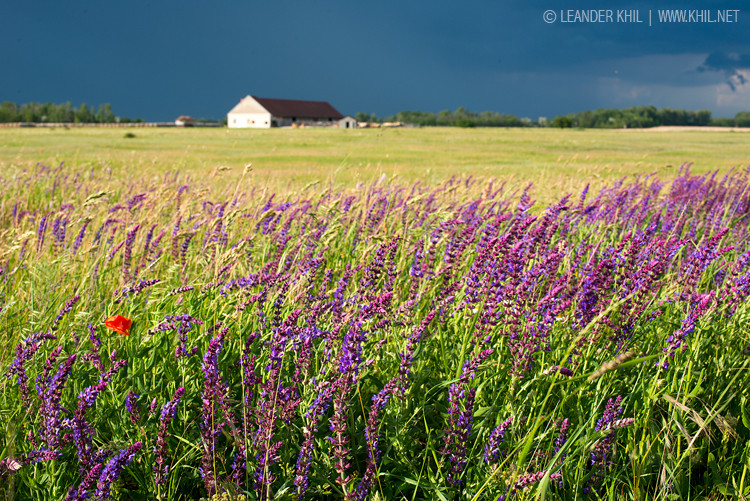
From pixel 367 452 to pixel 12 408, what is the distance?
1.45m

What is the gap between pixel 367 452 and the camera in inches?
84.0

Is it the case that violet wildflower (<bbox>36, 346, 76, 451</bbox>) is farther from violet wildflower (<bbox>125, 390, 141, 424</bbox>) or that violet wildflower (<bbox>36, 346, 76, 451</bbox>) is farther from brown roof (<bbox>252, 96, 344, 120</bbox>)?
brown roof (<bbox>252, 96, 344, 120</bbox>)

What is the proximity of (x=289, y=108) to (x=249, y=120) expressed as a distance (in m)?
13.0

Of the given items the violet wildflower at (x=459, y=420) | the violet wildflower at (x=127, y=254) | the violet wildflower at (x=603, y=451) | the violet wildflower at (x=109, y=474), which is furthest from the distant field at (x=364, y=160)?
the violet wildflower at (x=109, y=474)

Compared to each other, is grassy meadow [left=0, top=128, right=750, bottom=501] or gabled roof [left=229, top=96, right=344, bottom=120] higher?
gabled roof [left=229, top=96, right=344, bottom=120]

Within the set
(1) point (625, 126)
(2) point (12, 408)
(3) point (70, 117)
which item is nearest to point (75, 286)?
(2) point (12, 408)

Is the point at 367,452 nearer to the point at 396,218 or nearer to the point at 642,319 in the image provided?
the point at 642,319

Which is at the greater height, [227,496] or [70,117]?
[70,117]

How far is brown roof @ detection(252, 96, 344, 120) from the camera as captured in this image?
4146 inches

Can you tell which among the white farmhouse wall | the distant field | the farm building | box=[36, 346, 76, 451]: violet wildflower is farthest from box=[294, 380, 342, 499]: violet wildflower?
the white farmhouse wall

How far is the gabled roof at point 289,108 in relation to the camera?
104 m

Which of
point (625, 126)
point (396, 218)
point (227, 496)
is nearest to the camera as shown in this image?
point (227, 496)

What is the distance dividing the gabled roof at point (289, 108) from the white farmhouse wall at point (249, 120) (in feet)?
4.29

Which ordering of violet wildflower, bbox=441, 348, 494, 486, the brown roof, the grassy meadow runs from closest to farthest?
the grassy meadow → violet wildflower, bbox=441, 348, 494, 486 → the brown roof
